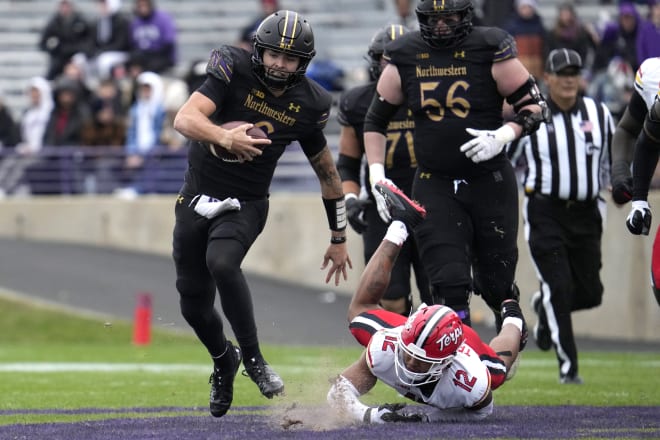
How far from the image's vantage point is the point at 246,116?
22.8 ft

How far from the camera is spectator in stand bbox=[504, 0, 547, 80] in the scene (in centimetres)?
1580

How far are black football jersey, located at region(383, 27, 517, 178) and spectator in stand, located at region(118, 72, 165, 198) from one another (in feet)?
32.1

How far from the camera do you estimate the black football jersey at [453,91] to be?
7293mm

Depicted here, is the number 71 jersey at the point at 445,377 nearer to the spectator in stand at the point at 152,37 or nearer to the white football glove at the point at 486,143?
the white football glove at the point at 486,143

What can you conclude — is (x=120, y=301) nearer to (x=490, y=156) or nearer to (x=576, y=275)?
(x=576, y=275)

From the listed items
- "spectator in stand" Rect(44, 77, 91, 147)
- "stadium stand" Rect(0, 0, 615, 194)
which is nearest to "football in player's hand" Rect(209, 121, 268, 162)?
"spectator in stand" Rect(44, 77, 91, 147)

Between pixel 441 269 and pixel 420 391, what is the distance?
0.95 meters

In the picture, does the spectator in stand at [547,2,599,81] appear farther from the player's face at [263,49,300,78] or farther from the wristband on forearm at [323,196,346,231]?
the player's face at [263,49,300,78]

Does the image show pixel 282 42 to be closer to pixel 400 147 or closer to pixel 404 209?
pixel 404 209

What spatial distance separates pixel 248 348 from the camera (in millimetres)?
6875

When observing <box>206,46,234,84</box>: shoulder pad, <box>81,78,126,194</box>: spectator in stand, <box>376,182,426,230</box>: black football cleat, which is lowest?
<box>81,78,126,194</box>: spectator in stand

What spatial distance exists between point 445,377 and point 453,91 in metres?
1.67

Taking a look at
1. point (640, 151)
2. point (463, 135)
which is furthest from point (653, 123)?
point (463, 135)

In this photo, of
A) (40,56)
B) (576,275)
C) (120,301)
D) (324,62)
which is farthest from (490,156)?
(40,56)
